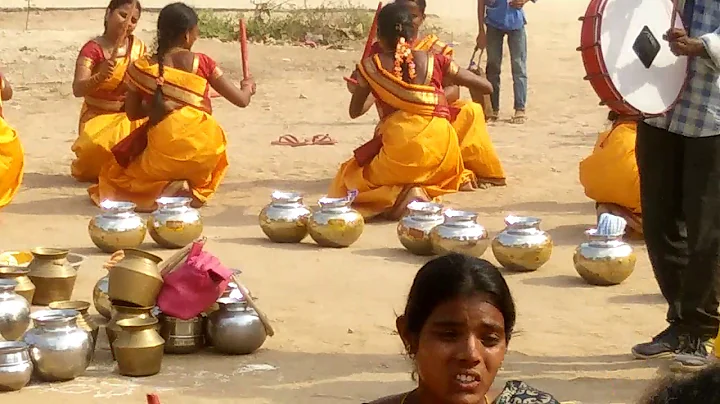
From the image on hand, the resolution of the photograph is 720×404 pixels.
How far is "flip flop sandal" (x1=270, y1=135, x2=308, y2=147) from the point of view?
11688mm

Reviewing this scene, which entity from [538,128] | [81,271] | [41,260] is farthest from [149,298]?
[538,128]

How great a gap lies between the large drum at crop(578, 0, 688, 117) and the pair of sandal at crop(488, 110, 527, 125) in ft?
26.0

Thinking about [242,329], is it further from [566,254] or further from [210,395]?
[566,254]

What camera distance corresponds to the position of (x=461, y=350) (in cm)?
281

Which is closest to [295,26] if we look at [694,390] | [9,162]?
[9,162]

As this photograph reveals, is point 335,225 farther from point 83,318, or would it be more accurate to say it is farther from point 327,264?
point 83,318

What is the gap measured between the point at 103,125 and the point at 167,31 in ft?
4.23

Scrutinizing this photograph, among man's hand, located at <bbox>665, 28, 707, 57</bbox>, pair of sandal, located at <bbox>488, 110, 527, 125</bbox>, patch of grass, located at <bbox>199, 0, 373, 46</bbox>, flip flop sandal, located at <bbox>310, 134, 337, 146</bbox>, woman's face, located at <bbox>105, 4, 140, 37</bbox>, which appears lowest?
patch of grass, located at <bbox>199, 0, 373, 46</bbox>

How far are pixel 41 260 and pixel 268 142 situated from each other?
19.5 feet

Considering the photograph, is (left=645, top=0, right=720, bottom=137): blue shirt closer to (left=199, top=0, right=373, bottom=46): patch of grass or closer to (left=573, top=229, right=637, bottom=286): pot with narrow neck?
(left=573, top=229, right=637, bottom=286): pot with narrow neck

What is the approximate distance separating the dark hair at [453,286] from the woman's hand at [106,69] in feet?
22.0

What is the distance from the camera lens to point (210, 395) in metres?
4.97

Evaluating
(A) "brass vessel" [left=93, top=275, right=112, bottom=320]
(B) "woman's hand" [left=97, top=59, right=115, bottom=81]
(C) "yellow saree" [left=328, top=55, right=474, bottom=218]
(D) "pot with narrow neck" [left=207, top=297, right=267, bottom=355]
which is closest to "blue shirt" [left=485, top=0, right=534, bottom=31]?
(C) "yellow saree" [left=328, top=55, right=474, bottom=218]

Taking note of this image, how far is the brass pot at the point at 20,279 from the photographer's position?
18.9ft
